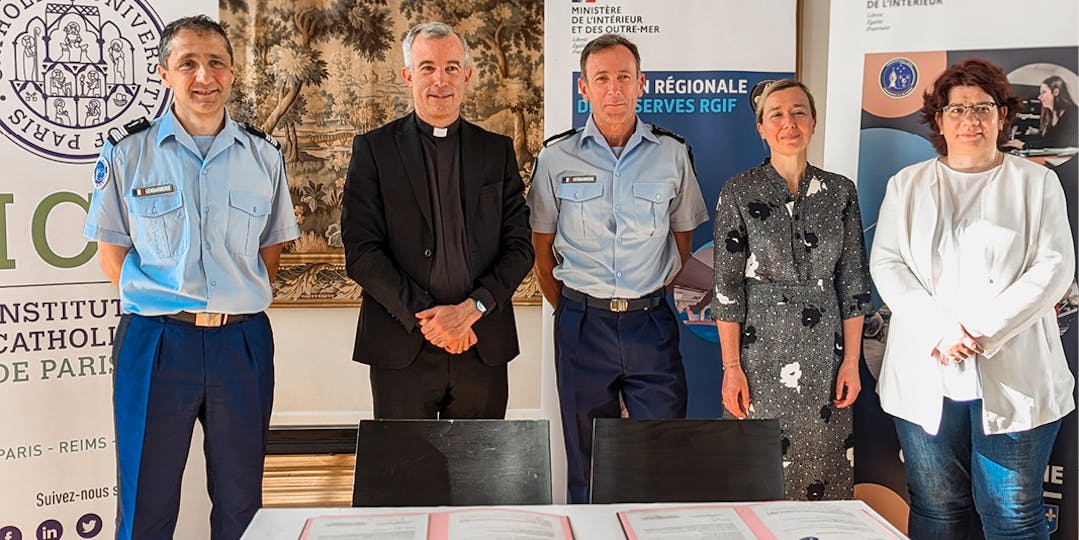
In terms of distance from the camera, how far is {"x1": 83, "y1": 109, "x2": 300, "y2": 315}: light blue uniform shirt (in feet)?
8.09

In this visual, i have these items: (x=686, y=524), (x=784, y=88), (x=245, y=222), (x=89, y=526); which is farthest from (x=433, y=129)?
(x=89, y=526)

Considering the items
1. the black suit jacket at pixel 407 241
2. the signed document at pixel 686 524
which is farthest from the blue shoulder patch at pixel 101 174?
the signed document at pixel 686 524

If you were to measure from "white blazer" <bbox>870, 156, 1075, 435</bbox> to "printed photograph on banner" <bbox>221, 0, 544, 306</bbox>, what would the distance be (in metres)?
2.52

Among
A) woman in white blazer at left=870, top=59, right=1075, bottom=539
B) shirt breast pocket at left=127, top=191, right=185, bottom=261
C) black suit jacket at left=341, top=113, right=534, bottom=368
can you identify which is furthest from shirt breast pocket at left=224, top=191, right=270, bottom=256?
woman in white blazer at left=870, top=59, right=1075, bottom=539

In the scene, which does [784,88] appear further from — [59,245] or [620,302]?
[59,245]

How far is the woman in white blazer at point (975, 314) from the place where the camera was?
94.8 inches

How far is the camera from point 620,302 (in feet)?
9.35

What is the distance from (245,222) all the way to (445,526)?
1355mm

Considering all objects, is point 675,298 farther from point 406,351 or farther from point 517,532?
point 517,532

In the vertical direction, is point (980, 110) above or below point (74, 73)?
below

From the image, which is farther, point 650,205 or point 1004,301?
point 650,205

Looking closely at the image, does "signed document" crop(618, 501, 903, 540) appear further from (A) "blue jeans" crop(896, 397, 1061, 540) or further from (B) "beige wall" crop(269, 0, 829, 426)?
(B) "beige wall" crop(269, 0, 829, 426)

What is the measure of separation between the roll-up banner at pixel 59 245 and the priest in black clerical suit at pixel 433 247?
0.88m

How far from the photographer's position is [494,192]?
273 cm
